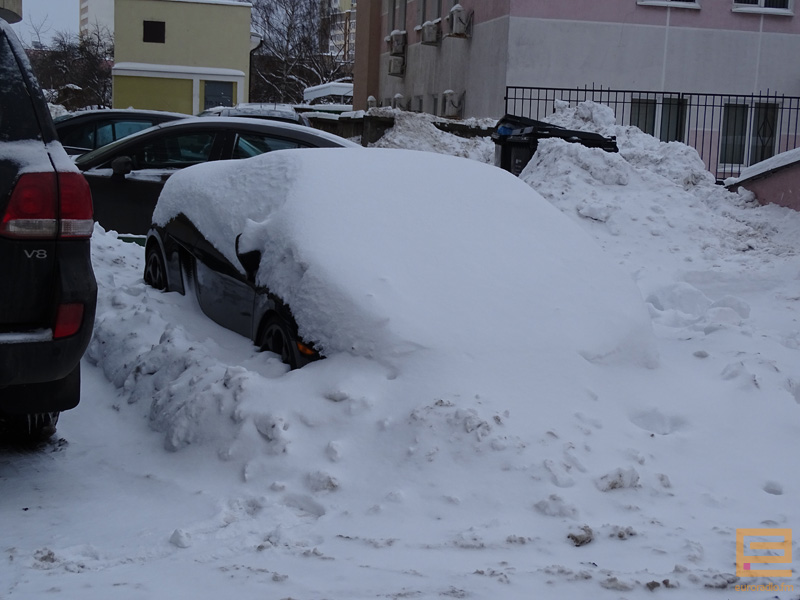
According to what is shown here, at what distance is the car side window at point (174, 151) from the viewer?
9523 mm

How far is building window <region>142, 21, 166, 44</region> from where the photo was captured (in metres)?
41.1

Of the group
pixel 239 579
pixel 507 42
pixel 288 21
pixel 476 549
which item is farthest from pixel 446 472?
pixel 288 21

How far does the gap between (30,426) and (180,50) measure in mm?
39332

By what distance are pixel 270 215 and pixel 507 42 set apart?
1718cm

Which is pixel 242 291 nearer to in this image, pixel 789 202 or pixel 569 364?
pixel 569 364

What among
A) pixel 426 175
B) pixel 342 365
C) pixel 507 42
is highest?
pixel 507 42

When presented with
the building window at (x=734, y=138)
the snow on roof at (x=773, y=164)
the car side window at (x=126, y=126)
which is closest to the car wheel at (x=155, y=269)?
the car side window at (x=126, y=126)

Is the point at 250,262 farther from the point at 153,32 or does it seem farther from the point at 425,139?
the point at 153,32

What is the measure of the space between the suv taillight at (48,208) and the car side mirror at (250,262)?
138 centimetres

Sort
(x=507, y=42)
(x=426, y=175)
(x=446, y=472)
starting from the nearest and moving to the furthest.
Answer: (x=446, y=472) → (x=426, y=175) → (x=507, y=42)

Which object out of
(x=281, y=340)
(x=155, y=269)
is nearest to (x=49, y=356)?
(x=281, y=340)

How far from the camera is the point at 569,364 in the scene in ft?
15.0

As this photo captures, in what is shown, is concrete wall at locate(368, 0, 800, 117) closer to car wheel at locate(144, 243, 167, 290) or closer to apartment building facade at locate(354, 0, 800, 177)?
apartment building facade at locate(354, 0, 800, 177)

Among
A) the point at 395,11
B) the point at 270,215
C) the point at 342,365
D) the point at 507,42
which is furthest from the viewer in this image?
the point at 395,11
